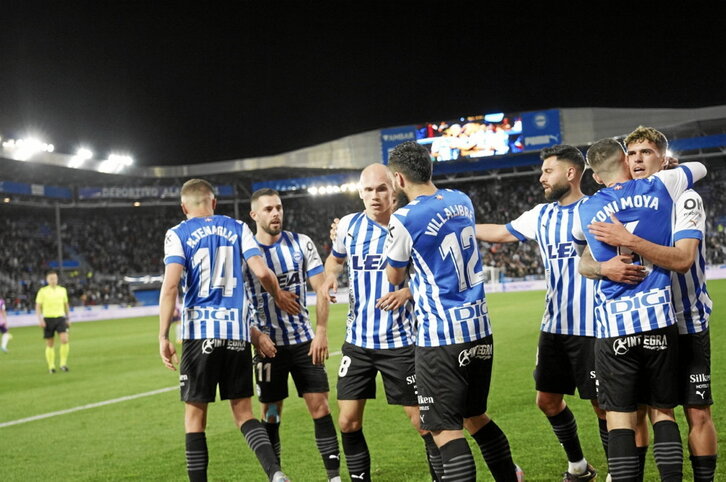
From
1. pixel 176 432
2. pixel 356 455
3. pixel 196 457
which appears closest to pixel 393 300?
pixel 356 455

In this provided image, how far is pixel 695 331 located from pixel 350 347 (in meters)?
2.30

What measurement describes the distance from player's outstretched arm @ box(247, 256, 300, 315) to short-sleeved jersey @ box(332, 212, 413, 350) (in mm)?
477

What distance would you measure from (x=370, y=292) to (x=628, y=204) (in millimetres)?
1969

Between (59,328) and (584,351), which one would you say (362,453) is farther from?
(59,328)

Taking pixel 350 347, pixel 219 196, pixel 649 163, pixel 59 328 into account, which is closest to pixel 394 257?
pixel 350 347

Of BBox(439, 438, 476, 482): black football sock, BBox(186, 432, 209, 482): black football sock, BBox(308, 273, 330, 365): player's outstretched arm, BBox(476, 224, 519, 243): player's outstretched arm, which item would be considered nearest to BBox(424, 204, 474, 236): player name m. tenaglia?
BBox(476, 224, 519, 243): player's outstretched arm

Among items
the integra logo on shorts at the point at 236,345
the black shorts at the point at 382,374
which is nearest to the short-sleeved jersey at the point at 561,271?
the black shorts at the point at 382,374

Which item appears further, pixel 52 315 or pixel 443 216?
pixel 52 315

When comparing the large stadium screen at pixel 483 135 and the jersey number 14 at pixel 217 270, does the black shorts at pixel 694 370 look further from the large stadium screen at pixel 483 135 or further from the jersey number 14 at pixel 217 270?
the large stadium screen at pixel 483 135

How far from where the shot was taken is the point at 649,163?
14.3ft

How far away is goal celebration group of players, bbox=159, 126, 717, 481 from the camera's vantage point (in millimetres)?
3967

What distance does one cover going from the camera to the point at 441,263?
163 inches

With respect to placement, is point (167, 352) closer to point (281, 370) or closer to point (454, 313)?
point (281, 370)

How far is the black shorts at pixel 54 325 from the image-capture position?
14977 millimetres
